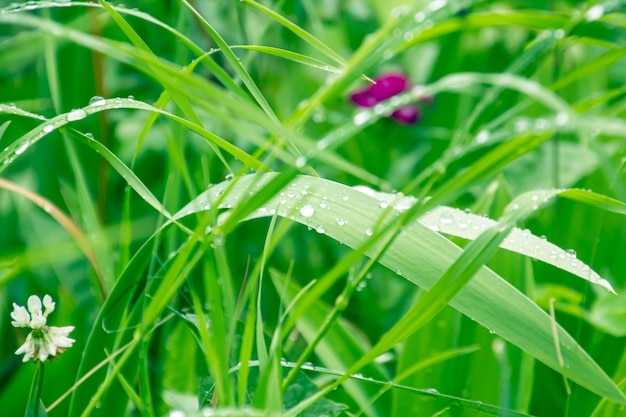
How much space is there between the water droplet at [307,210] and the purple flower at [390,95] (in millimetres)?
1047

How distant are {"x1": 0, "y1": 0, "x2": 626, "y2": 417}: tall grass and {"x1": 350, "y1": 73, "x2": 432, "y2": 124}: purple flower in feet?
0.11

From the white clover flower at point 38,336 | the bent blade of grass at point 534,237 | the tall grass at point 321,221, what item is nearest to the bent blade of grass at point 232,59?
the tall grass at point 321,221

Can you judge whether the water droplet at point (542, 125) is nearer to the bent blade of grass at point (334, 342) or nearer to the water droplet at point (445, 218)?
the water droplet at point (445, 218)

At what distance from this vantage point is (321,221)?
26.2 inches

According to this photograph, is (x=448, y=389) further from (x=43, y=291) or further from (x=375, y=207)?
(x=43, y=291)

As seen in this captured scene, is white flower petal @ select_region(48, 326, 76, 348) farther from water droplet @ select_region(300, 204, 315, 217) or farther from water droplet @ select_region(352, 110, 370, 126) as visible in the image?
water droplet @ select_region(352, 110, 370, 126)

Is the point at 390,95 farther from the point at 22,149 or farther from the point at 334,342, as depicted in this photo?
the point at 22,149

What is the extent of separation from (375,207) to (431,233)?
2.2 inches

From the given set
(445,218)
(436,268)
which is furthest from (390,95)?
(436,268)

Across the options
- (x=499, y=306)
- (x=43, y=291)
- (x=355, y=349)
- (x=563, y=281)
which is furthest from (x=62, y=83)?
(x=499, y=306)

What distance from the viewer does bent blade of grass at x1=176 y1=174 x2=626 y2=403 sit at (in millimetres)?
598

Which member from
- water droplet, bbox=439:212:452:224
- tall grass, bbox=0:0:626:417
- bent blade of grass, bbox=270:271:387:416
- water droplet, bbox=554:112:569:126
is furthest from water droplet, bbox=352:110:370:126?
bent blade of grass, bbox=270:271:387:416

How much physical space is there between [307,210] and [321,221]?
0.6 inches

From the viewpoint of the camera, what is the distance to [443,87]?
0.46 m
